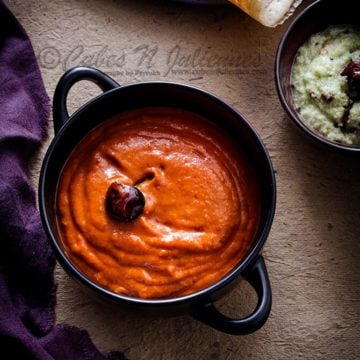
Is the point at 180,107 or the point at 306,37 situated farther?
the point at 306,37

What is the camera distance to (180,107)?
69.9 inches

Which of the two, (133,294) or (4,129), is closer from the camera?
(133,294)

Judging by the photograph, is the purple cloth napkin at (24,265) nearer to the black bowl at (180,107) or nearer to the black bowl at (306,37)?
the black bowl at (180,107)

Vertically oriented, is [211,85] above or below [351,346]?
above

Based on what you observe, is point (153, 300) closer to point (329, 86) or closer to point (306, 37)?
point (329, 86)

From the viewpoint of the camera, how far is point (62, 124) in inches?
67.5

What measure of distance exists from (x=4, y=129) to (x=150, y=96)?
1.40 ft

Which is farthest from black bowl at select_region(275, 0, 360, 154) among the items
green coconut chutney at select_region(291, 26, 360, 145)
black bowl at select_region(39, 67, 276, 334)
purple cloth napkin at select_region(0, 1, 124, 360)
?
purple cloth napkin at select_region(0, 1, 124, 360)

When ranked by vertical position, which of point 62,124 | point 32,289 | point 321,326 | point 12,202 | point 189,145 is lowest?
point 32,289

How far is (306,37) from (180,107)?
0.47m

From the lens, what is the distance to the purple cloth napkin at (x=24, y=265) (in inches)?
68.6

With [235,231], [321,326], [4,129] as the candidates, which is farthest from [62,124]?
[321,326]

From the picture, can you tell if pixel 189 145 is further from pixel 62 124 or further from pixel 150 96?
pixel 62 124

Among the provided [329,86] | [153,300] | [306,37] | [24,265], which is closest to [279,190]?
[329,86]
